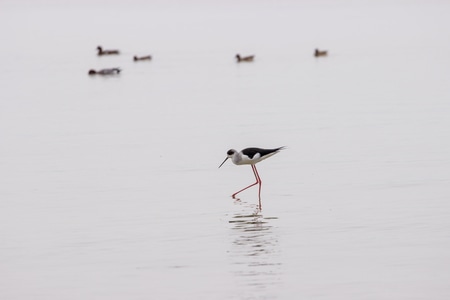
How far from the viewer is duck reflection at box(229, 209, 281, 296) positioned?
10906mm

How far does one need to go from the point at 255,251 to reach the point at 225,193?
393 centimetres

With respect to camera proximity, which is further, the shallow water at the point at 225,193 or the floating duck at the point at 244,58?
the floating duck at the point at 244,58

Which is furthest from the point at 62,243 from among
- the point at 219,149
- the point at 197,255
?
the point at 219,149

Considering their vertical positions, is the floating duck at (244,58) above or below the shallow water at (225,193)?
above

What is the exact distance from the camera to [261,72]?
42.6 meters

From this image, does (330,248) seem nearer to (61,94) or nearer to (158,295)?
(158,295)

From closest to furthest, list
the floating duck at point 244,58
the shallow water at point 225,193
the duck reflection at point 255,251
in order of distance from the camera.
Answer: the duck reflection at point 255,251, the shallow water at point 225,193, the floating duck at point 244,58

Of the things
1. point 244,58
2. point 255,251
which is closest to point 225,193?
point 255,251

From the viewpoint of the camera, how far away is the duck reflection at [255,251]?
35.8ft

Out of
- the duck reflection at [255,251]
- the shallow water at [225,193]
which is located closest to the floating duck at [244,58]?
the shallow water at [225,193]

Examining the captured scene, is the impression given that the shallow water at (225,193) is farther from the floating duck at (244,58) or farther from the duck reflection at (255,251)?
the floating duck at (244,58)

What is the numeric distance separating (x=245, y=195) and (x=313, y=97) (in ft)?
49.2

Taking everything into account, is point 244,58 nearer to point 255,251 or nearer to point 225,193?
point 225,193

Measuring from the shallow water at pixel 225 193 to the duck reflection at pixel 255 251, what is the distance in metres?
0.02
